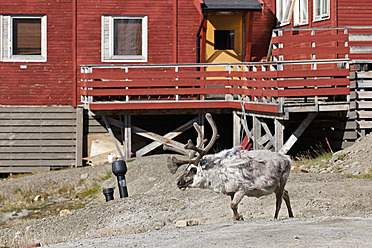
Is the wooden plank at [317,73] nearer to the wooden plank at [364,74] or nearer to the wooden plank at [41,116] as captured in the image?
the wooden plank at [364,74]

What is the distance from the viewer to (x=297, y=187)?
499 inches

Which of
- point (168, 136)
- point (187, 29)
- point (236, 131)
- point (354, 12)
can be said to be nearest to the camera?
point (354, 12)

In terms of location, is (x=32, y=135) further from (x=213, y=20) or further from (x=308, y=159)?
(x=308, y=159)

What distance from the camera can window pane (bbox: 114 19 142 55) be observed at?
72.9ft

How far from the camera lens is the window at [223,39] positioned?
2273cm

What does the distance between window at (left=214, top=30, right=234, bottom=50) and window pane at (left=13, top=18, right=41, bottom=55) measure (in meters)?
6.10

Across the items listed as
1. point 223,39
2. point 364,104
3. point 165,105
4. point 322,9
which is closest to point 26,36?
point 165,105

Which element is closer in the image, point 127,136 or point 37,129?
point 127,136

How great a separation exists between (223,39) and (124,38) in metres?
3.47

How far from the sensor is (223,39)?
74.8 ft

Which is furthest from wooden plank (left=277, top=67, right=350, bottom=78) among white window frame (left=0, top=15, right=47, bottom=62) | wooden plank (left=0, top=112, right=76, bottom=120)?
white window frame (left=0, top=15, right=47, bottom=62)

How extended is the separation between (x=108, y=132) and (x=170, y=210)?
10211mm

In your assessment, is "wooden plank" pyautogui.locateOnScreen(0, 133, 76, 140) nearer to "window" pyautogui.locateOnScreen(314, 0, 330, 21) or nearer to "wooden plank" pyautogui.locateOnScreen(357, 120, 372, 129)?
"window" pyautogui.locateOnScreen(314, 0, 330, 21)

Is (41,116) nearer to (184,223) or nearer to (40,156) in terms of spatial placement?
(40,156)
